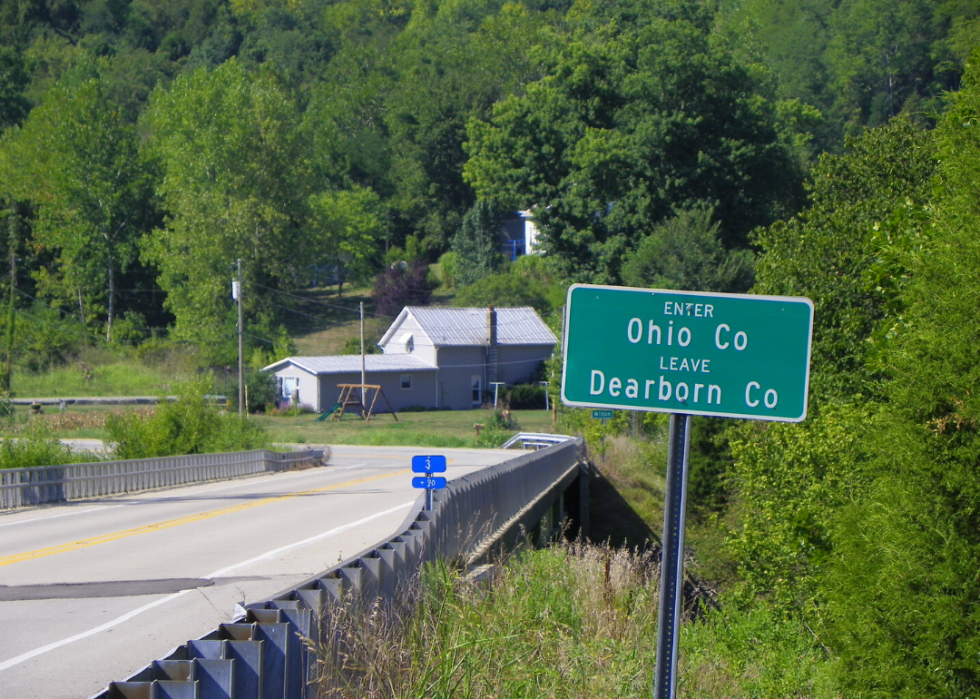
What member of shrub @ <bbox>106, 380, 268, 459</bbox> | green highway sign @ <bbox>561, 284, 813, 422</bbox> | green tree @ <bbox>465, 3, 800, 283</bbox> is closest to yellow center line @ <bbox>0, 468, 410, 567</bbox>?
shrub @ <bbox>106, 380, 268, 459</bbox>

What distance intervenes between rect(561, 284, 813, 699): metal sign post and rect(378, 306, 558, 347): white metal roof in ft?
189

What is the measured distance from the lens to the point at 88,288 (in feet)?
254

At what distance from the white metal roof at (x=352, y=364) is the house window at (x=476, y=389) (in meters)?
3.12

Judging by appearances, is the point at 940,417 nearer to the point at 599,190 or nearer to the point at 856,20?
the point at 599,190

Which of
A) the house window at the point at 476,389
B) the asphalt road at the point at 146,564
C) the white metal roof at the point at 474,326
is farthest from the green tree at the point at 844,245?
the house window at the point at 476,389

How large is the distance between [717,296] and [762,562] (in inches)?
544

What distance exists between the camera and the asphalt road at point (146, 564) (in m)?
8.95

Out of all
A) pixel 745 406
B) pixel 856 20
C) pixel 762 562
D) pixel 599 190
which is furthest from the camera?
pixel 856 20

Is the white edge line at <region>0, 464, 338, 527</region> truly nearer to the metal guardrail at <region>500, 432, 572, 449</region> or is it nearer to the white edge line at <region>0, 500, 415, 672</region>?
the white edge line at <region>0, 500, 415, 672</region>

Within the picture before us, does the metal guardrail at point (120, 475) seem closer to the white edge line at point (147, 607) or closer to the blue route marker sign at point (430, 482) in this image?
the white edge line at point (147, 607)

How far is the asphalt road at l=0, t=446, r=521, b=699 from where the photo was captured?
8.95m

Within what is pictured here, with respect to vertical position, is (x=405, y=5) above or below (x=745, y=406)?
above

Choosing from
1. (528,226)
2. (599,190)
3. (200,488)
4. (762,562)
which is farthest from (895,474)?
(528,226)

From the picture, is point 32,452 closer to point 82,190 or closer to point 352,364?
point 352,364
